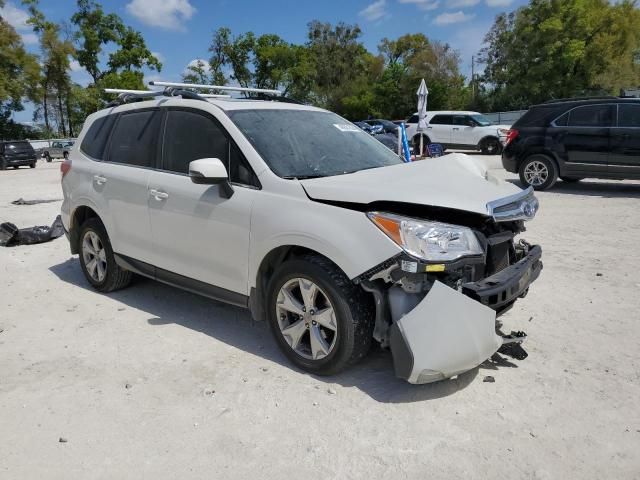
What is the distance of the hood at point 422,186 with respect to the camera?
3191mm

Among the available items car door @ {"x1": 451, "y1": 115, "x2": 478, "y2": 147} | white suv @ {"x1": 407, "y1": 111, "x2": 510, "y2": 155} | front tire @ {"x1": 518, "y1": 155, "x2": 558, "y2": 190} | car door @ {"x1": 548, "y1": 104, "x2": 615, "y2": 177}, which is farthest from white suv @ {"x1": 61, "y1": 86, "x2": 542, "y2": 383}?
car door @ {"x1": 451, "y1": 115, "x2": 478, "y2": 147}

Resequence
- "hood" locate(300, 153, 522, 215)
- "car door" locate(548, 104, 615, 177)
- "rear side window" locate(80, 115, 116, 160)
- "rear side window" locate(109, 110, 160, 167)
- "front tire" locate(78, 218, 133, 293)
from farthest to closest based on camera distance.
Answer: "car door" locate(548, 104, 615, 177) < "rear side window" locate(80, 115, 116, 160) < "front tire" locate(78, 218, 133, 293) < "rear side window" locate(109, 110, 160, 167) < "hood" locate(300, 153, 522, 215)

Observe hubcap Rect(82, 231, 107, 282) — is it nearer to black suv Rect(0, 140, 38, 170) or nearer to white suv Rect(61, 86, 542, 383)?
white suv Rect(61, 86, 542, 383)

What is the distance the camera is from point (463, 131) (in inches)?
877

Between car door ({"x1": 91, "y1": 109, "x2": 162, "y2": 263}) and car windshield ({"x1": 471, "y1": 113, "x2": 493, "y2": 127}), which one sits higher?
car windshield ({"x1": 471, "y1": 113, "x2": 493, "y2": 127})

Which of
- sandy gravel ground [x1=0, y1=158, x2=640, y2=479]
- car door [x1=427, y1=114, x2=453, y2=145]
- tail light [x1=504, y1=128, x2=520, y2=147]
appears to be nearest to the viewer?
sandy gravel ground [x1=0, y1=158, x2=640, y2=479]

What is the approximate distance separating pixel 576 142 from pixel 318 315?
9.09 meters

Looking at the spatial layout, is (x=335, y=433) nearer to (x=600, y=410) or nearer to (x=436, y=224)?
(x=436, y=224)

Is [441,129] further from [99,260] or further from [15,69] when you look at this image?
[15,69]

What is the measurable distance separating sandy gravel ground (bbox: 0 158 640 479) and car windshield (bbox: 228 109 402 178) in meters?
1.38

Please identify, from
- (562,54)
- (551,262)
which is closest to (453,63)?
(562,54)

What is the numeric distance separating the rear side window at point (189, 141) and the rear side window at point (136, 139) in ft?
0.67

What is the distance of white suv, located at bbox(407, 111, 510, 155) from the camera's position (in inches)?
859

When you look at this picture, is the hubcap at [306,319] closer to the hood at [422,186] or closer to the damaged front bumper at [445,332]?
the damaged front bumper at [445,332]
